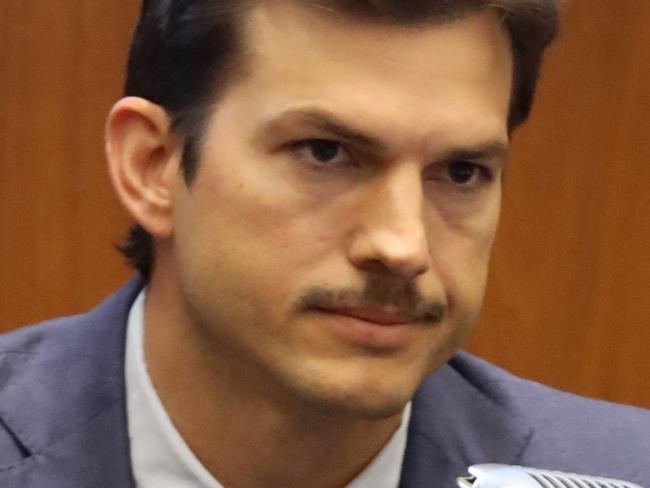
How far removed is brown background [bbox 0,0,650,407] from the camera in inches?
58.3

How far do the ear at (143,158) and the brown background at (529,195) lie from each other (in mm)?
497

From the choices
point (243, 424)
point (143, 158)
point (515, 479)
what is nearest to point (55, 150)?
point (143, 158)

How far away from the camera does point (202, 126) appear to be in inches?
37.5

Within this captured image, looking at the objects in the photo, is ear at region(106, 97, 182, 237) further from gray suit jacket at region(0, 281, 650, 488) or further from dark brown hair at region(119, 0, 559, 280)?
gray suit jacket at region(0, 281, 650, 488)

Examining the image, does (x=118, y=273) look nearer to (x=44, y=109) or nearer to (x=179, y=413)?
(x=44, y=109)

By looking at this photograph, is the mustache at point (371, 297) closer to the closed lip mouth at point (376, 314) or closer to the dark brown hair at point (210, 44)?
the closed lip mouth at point (376, 314)

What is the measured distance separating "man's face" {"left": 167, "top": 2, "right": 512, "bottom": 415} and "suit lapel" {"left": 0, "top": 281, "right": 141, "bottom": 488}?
169mm

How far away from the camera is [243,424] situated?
1.00 meters

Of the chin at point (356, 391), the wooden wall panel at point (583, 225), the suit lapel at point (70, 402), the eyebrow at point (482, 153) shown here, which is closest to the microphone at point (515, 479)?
the chin at point (356, 391)

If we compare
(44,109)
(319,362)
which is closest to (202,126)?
(319,362)

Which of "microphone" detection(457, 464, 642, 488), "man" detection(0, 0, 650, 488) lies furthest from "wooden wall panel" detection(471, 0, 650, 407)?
"microphone" detection(457, 464, 642, 488)

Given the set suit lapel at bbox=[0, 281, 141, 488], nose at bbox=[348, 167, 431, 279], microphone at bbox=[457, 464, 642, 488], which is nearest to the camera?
microphone at bbox=[457, 464, 642, 488]

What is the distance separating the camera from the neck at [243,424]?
3.24 ft

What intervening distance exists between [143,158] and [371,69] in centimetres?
25
